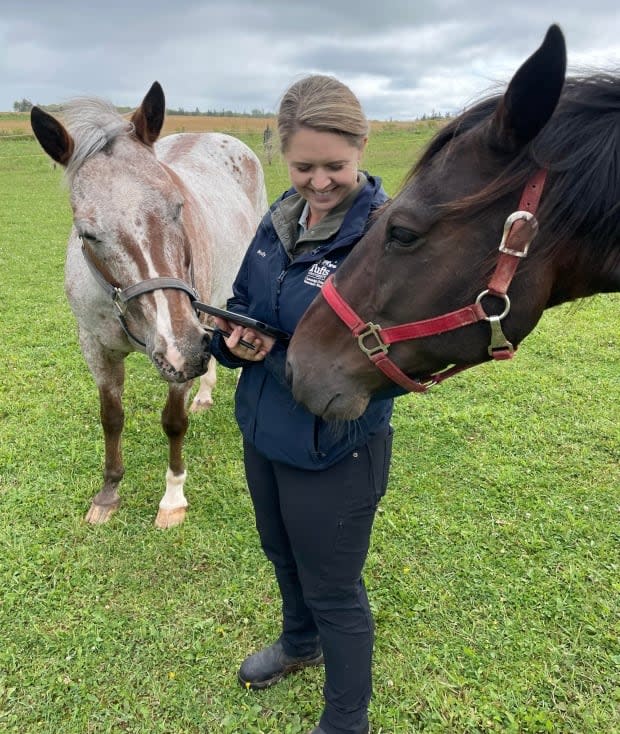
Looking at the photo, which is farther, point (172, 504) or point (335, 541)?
point (172, 504)

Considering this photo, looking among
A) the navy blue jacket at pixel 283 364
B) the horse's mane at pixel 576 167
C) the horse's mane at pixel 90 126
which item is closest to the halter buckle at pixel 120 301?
the horse's mane at pixel 90 126

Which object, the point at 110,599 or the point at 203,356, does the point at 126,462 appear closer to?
the point at 110,599

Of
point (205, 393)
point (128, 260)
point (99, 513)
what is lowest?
point (99, 513)

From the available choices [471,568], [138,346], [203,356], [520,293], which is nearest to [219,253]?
[138,346]

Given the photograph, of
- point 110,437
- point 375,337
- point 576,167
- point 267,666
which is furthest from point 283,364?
point 110,437

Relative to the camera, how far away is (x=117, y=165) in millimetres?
2420

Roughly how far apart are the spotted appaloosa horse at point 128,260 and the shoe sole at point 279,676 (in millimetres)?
1199

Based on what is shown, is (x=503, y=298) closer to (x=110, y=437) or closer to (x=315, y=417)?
(x=315, y=417)

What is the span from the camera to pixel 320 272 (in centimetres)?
157

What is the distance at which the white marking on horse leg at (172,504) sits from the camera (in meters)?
3.26

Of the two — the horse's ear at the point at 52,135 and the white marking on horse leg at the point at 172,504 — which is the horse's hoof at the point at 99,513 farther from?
the horse's ear at the point at 52,135

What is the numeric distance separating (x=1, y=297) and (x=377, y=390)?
740 cm

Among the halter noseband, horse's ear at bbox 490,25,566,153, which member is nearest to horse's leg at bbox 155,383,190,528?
the halter noseband

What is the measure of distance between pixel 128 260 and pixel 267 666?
1.88m
